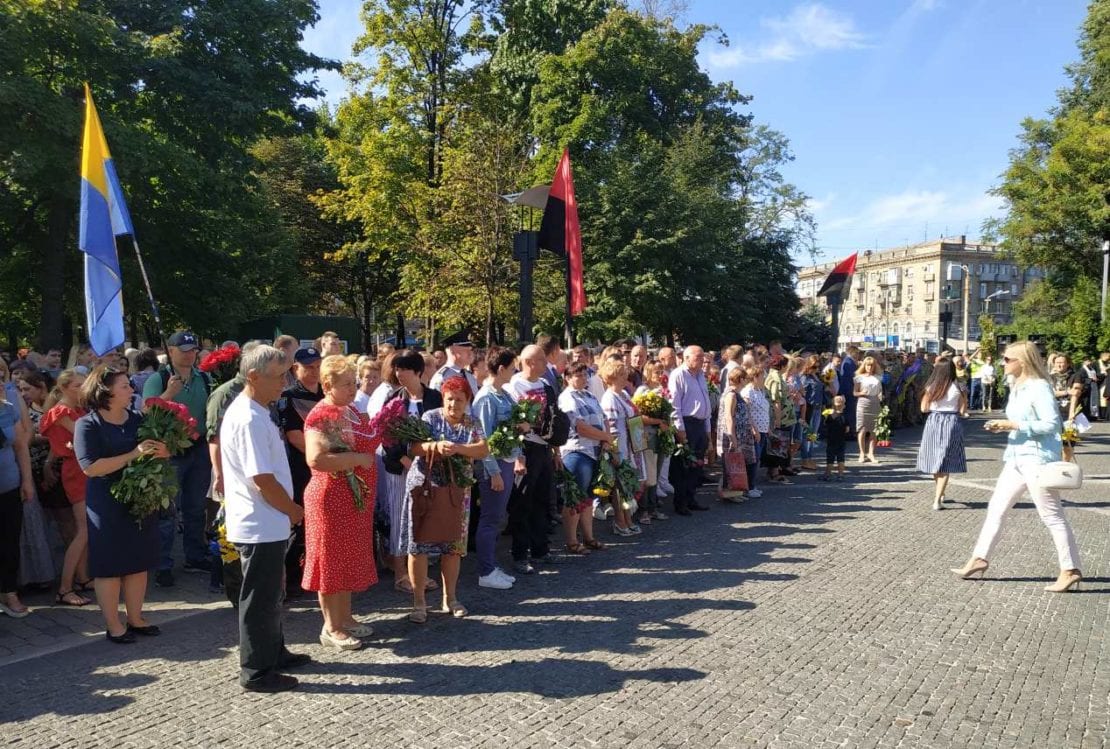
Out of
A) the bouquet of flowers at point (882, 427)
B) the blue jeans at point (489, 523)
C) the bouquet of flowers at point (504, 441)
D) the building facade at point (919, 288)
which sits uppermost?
the building facade at point (919, 288)

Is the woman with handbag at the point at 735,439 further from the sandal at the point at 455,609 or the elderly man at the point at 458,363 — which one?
the sandal at the point at 455,609

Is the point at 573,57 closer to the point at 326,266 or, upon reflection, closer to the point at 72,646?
the point at 326,266

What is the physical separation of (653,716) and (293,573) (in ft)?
11.0

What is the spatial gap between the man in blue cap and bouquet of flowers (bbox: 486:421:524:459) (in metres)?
1.36

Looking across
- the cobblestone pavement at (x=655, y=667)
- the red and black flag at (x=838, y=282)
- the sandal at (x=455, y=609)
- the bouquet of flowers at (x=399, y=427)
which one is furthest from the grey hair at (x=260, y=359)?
the red and black flag at (x=838, y=282)

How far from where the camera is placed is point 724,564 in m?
7.29

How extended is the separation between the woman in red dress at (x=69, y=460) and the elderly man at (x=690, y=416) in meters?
6.13

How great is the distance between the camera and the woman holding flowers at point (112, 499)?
5.18 metres

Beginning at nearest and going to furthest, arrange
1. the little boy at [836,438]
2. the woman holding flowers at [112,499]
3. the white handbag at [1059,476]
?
the woman holding flowers at [112,499], the white handbag at [1059,476], the little boy at [836,438]

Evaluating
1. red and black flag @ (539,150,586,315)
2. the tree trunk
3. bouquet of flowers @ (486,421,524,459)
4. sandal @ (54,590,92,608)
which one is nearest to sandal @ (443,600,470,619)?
bouquet of flowers @ (486,421,524,459)

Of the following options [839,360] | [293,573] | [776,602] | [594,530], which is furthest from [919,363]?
[293,573]

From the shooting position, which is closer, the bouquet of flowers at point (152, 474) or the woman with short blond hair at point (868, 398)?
the bouquet of flowers at point (152, 474)

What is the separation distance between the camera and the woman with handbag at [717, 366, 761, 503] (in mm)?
10250

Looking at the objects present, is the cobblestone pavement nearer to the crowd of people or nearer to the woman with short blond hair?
the crowd of people
